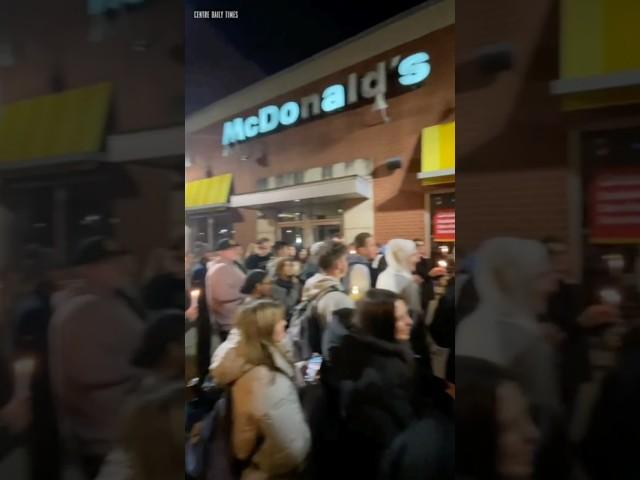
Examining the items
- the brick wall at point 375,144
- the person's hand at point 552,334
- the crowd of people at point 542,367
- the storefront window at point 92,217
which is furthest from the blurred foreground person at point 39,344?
the person's hand at point 552,334

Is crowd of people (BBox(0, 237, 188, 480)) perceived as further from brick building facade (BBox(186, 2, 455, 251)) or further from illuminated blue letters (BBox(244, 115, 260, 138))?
Answer: illuminated blue letters (BBox(244, 115, 260, 138))

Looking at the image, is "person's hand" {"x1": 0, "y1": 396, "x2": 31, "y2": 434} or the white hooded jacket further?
"person's hand" {"x1": 0, "y1": 396, "x2": 31, "y2": 434}

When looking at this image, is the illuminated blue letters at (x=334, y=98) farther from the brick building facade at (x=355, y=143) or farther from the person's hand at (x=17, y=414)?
the person's hand at (x=17, y=414)

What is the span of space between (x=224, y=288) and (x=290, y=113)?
543 mm

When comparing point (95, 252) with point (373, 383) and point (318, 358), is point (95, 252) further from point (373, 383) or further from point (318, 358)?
point (373, 383)

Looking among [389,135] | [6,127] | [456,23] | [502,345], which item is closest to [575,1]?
[456,23]

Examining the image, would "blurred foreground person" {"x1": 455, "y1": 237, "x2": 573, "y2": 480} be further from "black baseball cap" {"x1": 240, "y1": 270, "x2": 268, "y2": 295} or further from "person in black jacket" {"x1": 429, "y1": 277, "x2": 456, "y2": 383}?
"black baseball cap" {"x1": 240, "y1": 270, "x2": 268, "y2": 295}

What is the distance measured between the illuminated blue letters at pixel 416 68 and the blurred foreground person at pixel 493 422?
2.60 feet

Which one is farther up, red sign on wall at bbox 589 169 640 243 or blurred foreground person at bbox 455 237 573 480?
red sign on wall at bbox 589 169 640 243

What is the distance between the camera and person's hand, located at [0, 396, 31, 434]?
1.43 m

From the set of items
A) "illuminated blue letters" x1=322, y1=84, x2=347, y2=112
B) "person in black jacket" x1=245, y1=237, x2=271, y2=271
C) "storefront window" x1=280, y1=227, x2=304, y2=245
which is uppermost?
"illuminated blue letters" x1=322, y1=84, x2=347, y2=112

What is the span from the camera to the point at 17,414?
1437mm

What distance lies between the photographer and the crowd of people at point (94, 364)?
4.55ft

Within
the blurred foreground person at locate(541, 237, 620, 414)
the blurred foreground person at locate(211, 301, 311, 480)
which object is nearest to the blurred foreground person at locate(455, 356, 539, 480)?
the blurred foreground person at locate(541, 237, 620, 414)
